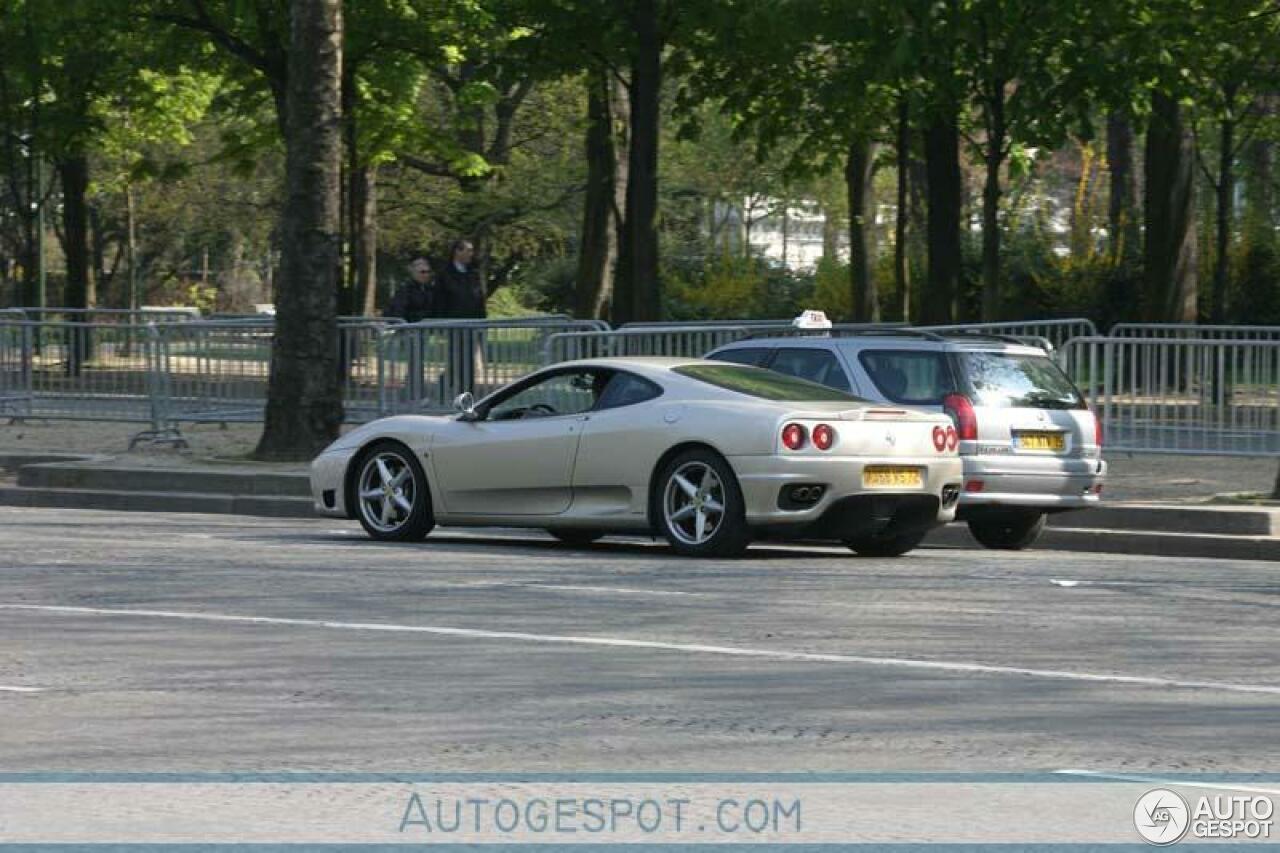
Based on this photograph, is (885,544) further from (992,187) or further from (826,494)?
(992,187)

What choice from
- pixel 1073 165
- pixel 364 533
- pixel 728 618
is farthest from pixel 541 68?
pixel 1073 165

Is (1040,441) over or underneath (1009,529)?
over

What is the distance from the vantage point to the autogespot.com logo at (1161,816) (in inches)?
272

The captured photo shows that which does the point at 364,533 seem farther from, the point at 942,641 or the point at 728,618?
the point at 942,641

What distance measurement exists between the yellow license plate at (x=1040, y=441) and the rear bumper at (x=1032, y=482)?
103 millimetres

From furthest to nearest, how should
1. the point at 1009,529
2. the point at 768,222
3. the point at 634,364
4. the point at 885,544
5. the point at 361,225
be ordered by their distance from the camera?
the point at 768,222
the point at 361,225
the point at 1009,529
the point at 885,544
the point at 634,364

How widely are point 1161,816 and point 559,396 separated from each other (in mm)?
9737

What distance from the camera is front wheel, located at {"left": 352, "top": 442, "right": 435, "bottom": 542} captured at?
1708 centimetres

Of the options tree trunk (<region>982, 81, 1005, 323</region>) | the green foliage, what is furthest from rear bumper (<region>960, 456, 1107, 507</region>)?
the green foliage

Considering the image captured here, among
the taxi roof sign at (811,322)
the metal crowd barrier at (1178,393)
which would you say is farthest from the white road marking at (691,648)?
the metal crowd barrier at (1178,393)

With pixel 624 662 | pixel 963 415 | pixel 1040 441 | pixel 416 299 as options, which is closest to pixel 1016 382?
pixel 1040 441

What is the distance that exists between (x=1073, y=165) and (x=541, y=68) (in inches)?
2441

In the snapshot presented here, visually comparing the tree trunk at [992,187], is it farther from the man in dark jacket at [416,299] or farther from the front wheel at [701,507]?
the front wheel at [701,507]

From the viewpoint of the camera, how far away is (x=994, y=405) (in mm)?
17172
